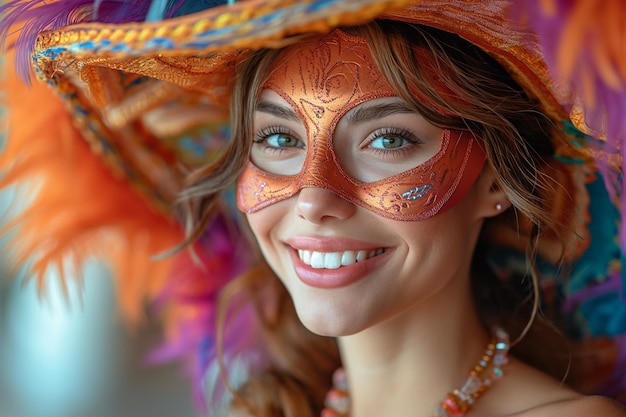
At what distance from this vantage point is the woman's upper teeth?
1.15 metres

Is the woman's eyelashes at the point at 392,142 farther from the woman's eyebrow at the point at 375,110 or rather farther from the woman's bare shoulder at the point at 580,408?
the woman's bare shoulder at the point at 580,408

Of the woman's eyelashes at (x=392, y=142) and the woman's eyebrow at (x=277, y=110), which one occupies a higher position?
the woman's eyebrow at (x=277, y=110)

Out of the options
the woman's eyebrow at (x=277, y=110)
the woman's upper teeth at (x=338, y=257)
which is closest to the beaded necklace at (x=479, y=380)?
the woman's upper teeth at (x=338, y=257)

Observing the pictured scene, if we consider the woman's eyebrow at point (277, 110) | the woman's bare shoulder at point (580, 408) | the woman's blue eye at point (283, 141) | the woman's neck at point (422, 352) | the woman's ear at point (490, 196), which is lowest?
the woman's bare shoulder at point (580, 408)

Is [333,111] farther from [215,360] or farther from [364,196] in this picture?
[215,360]

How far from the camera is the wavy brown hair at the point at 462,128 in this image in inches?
42.4

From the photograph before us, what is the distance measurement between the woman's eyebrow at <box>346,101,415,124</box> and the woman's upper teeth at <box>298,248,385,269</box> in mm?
197

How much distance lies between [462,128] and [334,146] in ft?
0.60

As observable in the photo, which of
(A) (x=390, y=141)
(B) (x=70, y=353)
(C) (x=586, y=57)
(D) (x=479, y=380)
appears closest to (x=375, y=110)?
(A) (x=390, y=141)

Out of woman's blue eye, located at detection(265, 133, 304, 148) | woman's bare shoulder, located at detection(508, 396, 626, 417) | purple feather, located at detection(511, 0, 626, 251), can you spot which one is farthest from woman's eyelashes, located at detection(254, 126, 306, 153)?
woman's bare shoulder, located at detection(508, 396, 626, 417)

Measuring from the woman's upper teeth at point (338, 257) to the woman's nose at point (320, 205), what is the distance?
0.06m

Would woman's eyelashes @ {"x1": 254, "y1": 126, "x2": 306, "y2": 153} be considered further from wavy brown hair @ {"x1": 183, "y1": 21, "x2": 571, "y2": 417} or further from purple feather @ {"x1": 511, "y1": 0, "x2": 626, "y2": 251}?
purple feather @ {"x1": 511, "y1": 0, "x2": 626, "y2": 251}

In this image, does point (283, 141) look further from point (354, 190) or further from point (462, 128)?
point (462, 128)

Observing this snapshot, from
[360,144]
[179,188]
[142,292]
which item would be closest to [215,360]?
[142,292]
